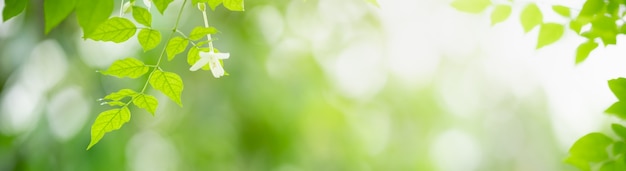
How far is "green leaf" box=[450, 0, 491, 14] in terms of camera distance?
30.6 inches

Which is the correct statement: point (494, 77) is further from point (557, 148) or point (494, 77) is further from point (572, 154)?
point (572, 154)

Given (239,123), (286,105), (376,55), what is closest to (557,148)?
(376,55)

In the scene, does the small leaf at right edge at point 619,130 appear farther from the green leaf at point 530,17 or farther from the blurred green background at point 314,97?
the blurred green background at point 314,97

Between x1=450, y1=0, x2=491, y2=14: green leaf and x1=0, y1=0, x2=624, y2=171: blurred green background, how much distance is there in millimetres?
2024

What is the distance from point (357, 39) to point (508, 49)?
2.61ft

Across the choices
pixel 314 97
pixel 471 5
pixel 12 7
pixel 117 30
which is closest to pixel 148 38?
pixel 117 30

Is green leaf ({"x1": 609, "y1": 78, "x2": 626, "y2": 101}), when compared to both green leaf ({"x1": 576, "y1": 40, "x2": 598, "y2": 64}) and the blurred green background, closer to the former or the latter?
green leaf ({"x1": 576, "y1": 40, "x2": 598, "y2": 64})

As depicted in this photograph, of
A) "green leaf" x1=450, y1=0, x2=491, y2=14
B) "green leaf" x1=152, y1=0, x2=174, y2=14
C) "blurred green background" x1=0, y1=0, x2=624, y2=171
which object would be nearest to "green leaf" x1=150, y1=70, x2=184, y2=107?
"green leaf" x1=152, y1=0, x2=174, y2=14

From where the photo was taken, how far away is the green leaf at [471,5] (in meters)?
0.78

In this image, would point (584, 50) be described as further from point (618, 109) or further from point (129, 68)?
point (129, 68)

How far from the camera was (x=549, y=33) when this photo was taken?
2.52 feet

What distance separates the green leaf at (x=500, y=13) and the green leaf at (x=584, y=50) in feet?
0.33

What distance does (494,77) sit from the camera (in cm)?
352

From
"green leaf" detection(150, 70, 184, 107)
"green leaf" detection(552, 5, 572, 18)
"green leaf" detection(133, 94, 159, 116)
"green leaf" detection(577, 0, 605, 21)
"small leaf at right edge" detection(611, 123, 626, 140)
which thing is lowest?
"green leaf" detection(133, 94, 159, 116)
